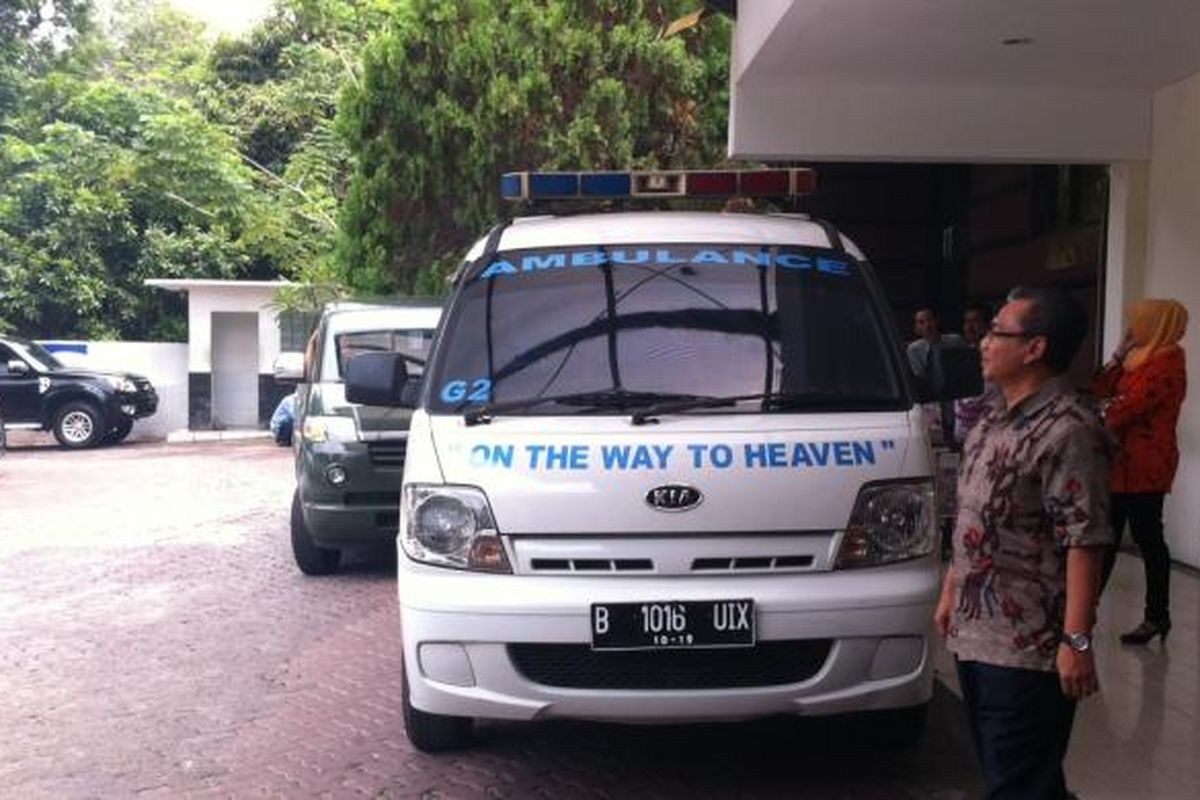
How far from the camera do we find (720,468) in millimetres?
3977

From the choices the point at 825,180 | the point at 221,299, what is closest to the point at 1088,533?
the point at 825,180

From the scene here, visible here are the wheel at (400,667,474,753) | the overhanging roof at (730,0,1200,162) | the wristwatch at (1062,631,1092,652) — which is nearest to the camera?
the wristwatch at (1062,631,1092,652)

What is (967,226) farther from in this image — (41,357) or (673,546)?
(41,357)

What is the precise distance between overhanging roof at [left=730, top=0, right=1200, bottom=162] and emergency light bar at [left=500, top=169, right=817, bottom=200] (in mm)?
2028

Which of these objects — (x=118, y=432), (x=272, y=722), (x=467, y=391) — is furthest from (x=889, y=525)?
(x=118, y=432)

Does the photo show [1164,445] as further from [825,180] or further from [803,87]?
[825,180]

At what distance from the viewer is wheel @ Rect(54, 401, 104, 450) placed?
20.1 meters

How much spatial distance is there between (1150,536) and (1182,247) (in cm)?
291

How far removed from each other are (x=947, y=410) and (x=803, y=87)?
2536 mm

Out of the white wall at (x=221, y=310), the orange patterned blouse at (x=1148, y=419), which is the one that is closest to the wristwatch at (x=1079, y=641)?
the orange patterned blouse at (x=1148, y=419)

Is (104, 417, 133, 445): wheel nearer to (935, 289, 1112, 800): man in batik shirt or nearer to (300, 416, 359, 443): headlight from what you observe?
(300, 416, 359, 443): headlight

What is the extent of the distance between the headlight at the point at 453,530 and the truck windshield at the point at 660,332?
40cm

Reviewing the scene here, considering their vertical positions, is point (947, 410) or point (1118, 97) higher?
point (1118, 97)

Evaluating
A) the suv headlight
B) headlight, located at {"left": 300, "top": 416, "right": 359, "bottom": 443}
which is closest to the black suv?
headlight, located at {"left": 300, "top": 416, "right": 359, "bottom": 443}
